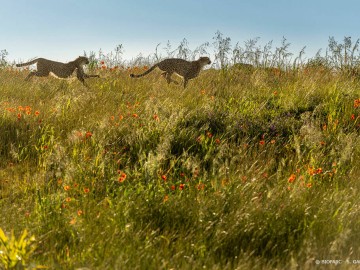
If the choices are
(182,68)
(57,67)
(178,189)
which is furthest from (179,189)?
(57,67)

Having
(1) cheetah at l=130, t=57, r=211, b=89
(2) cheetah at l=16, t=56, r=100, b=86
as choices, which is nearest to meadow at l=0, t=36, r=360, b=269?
(1) cheetah at l=130, t=57, r=211, b=89

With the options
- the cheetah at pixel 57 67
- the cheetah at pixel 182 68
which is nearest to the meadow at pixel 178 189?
the cheetah at pixel 182 68

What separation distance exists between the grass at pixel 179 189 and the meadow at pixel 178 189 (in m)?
0.01

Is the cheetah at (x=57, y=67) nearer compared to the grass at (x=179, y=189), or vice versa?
the grass at (x=179, y=189)

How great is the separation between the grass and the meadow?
13 mm

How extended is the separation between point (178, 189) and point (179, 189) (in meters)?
0.08

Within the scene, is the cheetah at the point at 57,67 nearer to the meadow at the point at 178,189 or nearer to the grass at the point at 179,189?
the meadow at the point at 178,189

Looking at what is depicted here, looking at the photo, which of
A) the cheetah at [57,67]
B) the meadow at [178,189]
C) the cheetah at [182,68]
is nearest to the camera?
the meadow at [178,189]

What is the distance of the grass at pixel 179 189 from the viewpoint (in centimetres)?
304

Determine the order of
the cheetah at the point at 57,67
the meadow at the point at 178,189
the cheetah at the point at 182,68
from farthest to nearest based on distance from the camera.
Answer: the cheetah at the point at 57,67 < the cheetah at the point at 182,68 < the meadow at the point at 178,189

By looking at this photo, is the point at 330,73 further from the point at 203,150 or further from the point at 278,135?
the point at 203,150

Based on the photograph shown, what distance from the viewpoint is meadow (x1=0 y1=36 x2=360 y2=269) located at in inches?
118

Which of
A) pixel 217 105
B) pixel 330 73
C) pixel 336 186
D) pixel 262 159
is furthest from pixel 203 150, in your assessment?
pixel 330 73

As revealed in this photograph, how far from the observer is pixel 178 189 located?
3979mm
